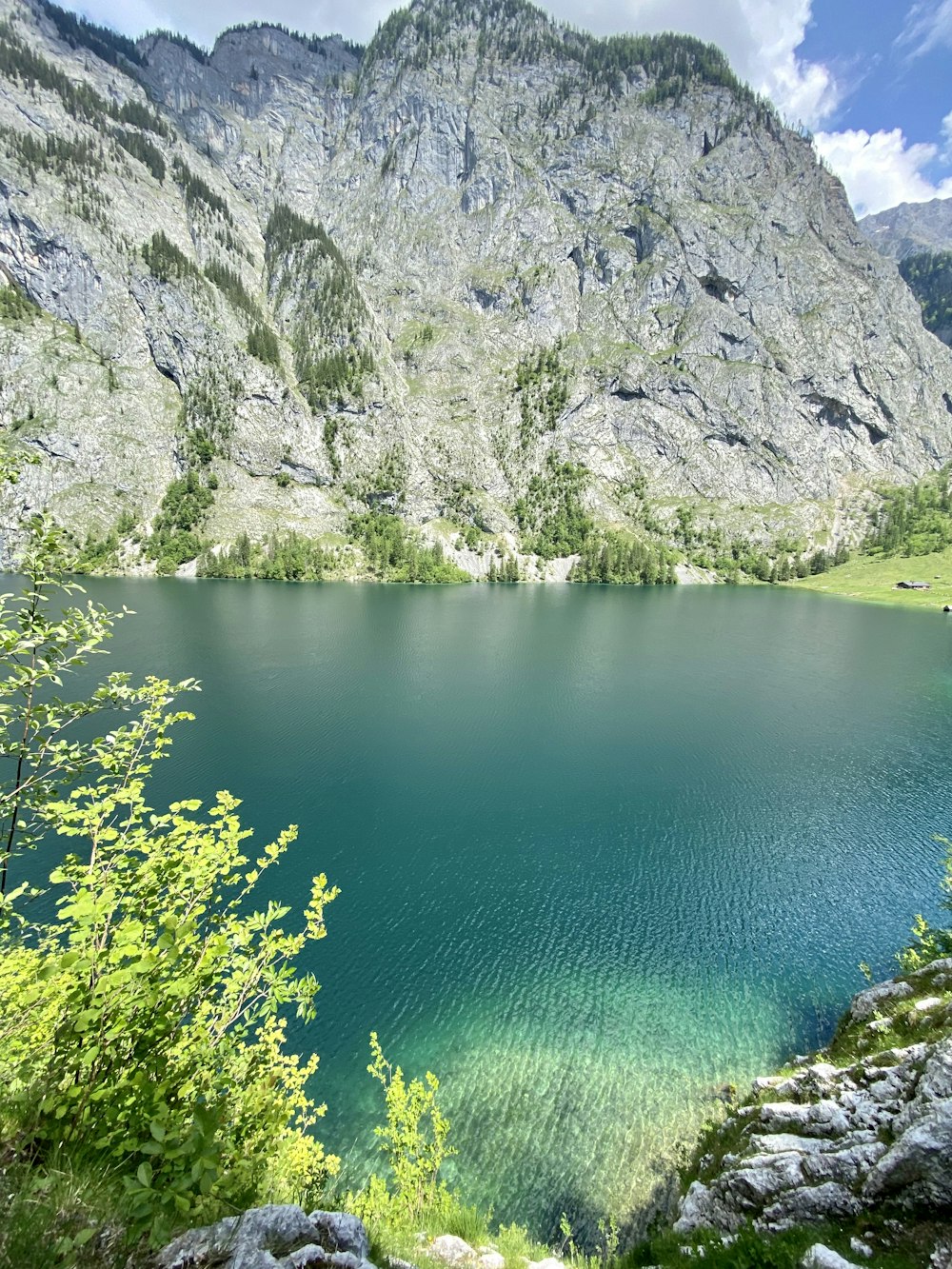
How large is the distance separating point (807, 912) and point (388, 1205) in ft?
77.2

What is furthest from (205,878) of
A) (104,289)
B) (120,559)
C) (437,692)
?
(104,289)

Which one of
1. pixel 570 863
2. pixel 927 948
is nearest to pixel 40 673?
pixel 927 948

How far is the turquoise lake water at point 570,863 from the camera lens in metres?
16.6

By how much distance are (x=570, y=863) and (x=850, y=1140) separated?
2093 cm

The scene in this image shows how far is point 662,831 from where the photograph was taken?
32406 mm

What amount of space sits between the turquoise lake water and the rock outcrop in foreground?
17.6 feet

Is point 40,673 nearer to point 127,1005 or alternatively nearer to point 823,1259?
point 127,1005

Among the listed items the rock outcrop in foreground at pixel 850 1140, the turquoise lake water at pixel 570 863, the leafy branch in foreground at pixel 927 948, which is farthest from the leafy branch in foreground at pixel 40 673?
the leafy branch in foreground at pixel 927 948

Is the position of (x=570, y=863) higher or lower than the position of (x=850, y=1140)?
lower

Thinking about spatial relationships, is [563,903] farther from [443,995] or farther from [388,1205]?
[388,1205]

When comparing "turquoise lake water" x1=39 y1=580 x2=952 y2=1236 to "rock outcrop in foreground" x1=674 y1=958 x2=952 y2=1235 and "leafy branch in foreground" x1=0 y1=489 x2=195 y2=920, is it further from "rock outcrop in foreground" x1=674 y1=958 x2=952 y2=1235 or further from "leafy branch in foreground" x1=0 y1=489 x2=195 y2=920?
"leafy branch in foreground" x1=0 y1=489 x2=195 y2=920

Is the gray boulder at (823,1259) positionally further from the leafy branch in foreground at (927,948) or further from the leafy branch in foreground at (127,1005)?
the leafy branch in foreground at (927,948)

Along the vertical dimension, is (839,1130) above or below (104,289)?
below

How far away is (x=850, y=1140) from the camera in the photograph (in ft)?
27.8
